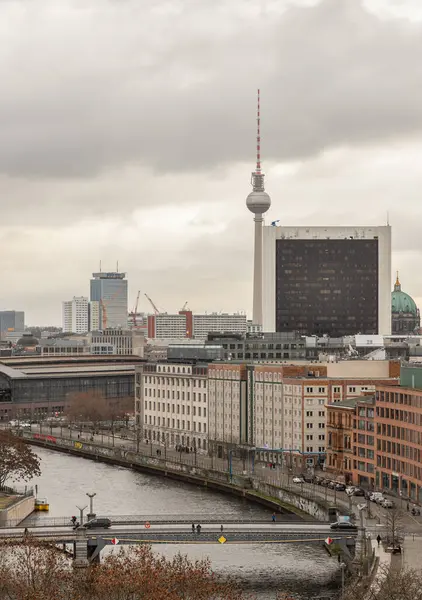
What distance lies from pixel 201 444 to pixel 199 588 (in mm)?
88397

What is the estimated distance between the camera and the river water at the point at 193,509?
81375 mm

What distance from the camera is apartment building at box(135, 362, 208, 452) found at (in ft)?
514

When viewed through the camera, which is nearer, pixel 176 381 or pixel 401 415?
pixel 401 415

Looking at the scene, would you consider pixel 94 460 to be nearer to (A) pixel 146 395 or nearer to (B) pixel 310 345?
(A) pixel 146 395

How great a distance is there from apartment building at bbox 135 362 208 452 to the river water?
11.2 metres

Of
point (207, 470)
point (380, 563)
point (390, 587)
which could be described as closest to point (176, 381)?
point (207, 470)

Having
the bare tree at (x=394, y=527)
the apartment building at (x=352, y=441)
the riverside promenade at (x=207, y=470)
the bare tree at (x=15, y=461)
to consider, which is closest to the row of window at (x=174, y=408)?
the riverside promenade at (x=207, y=470)

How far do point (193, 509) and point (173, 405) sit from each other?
53.2 m

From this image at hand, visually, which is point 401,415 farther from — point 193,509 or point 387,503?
point 193,509

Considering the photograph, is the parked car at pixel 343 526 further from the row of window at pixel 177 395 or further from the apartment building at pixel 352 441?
the row of window at pixel 177 395

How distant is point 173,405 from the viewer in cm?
16425

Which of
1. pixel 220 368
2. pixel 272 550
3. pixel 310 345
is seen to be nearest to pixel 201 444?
pixel 220 368

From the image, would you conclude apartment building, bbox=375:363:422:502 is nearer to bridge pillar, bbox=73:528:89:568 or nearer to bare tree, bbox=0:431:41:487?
bare tree, bbox=0:431:41:487

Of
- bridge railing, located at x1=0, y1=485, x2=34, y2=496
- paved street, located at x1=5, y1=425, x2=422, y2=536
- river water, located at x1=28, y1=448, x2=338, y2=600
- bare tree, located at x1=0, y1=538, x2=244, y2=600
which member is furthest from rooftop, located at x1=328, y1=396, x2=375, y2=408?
bare tree, located at x1=0, y1=538, x2=244, y2=600
